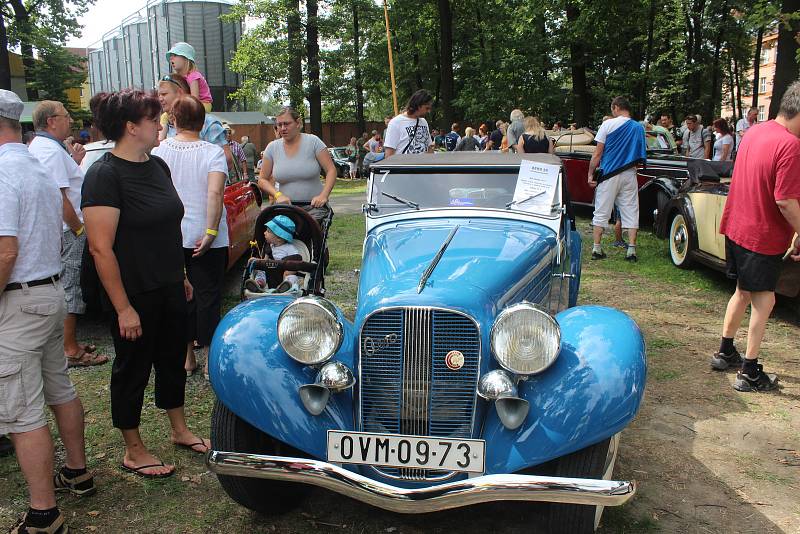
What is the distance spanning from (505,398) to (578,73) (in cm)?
2233

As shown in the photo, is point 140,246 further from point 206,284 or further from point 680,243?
point 680,243

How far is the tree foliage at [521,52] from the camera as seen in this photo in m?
23.5

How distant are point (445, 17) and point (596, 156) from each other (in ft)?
52.1

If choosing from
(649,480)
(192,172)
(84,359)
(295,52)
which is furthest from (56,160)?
(295,52)

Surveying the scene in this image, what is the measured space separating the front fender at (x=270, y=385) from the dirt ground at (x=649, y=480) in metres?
0.56

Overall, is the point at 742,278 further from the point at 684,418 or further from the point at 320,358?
the point at 320,358

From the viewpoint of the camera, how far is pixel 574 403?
275cm

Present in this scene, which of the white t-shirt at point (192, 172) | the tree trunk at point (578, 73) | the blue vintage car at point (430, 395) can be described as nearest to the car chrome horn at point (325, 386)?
the blue vintage car at point (430, 395)

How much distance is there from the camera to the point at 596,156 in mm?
8578

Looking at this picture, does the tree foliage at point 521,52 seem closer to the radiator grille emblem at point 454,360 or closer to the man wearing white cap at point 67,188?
the man wearing white cap at point 67,188

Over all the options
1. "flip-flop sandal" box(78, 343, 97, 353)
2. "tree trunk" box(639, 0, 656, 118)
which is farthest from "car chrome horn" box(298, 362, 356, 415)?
"tree trunk" box(639, 0, 656, 118)

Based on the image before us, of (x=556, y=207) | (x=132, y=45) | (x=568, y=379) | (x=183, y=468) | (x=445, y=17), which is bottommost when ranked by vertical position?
(x=183, y=468)

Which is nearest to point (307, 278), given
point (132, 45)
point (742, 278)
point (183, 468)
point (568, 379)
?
point (183, 468)

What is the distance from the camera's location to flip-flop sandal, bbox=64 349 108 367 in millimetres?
5223
